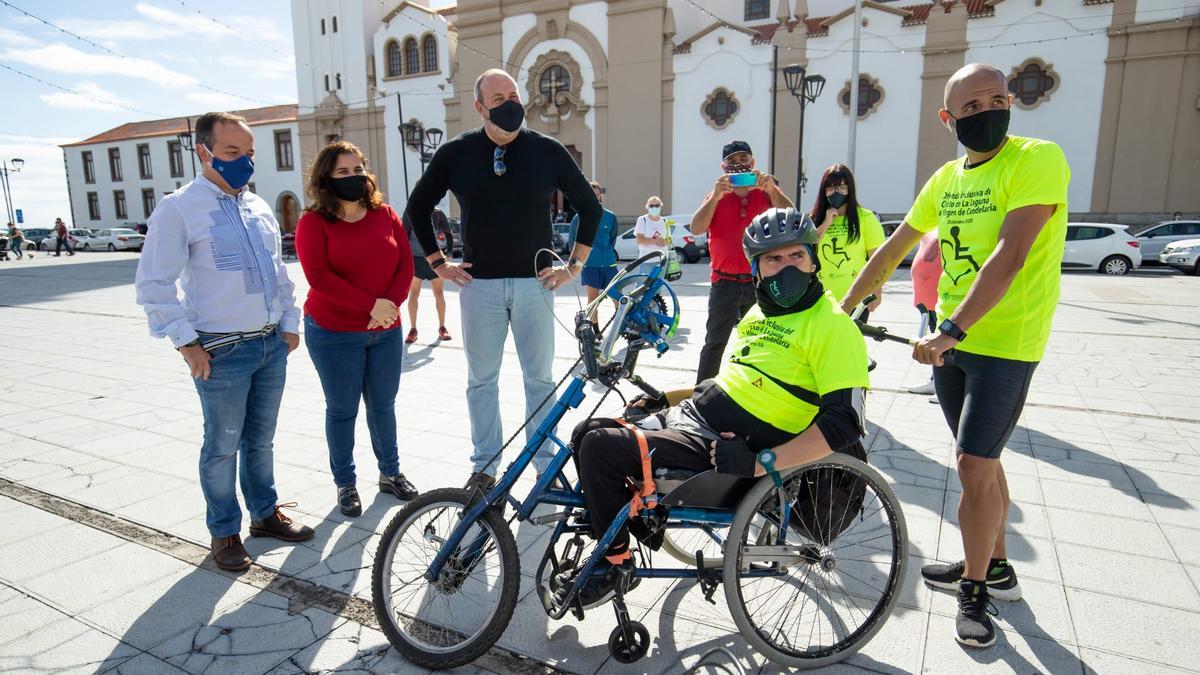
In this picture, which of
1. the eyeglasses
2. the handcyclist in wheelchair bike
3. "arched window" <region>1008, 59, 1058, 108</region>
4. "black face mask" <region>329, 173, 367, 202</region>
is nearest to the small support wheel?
the handcyclist in wheelchair bike

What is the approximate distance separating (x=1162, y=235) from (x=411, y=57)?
3205 centimetres

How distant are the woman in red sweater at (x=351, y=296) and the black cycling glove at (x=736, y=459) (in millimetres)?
2126

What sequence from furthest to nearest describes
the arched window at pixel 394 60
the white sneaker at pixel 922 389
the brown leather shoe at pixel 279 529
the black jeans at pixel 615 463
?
the arched window at pixel 394 60 → the white sneaker at pixel 922 389 → the brown leather shoe at pixel 279 529 → the black jeans at pixel 615 463

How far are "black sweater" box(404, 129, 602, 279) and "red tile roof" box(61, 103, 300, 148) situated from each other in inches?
1648

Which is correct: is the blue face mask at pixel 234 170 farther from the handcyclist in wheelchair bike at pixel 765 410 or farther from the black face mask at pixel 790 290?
the black face mask at pixel 790 290

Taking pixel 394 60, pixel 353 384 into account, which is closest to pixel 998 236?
pixel 353 384

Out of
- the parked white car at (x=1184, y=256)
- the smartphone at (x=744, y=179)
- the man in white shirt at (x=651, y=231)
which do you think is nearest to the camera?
the smartphone at (x=744, y=179)

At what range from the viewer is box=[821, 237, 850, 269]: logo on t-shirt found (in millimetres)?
5016

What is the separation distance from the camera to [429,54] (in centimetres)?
3462

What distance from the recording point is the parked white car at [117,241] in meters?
38.8

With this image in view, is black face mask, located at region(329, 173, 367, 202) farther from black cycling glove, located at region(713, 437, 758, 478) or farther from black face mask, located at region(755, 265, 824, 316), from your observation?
black cycling glove, located at region(713, 437, 758, 478)

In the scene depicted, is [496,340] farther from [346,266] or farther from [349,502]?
[349,502]

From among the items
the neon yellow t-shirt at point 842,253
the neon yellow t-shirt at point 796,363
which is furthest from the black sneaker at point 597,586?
the neon yellow t-shirt at point 842,253

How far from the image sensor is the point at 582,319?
244 centimetres
